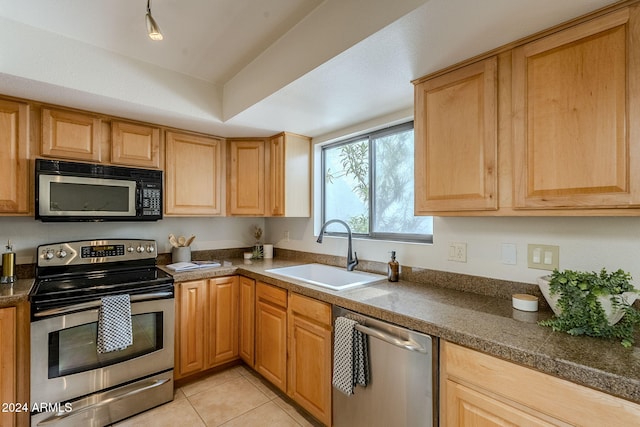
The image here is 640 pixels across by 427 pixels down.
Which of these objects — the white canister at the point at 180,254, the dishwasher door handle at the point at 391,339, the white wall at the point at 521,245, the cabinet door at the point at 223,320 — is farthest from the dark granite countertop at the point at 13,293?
the white wall at the point at 521,245

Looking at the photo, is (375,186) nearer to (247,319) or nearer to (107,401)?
(247,319)

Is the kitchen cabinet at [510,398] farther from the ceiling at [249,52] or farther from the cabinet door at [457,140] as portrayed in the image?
the ceiling at [249,52]

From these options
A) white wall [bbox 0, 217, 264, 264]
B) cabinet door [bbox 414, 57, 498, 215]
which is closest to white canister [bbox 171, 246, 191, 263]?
white wall [bbox 0, 217, 264, 264]

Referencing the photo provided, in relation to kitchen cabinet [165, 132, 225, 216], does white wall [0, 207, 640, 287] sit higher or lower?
lower

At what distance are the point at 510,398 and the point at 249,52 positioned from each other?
2.19 meters

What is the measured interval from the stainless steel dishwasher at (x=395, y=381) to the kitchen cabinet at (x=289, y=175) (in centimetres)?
135

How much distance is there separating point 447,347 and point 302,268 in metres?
1.54

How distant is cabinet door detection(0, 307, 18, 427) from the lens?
159cm

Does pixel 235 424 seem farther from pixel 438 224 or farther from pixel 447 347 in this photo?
pixel 438 224

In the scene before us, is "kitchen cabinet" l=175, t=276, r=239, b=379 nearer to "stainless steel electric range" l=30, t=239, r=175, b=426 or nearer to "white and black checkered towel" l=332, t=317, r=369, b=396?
"stainless steel electric range" l=30, t=239, r=175, b=426

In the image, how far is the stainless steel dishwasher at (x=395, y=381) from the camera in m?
1.24

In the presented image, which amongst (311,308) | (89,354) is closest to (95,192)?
(89,354)

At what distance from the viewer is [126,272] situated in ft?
7.40

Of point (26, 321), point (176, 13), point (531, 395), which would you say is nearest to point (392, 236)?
point (531, 395)
